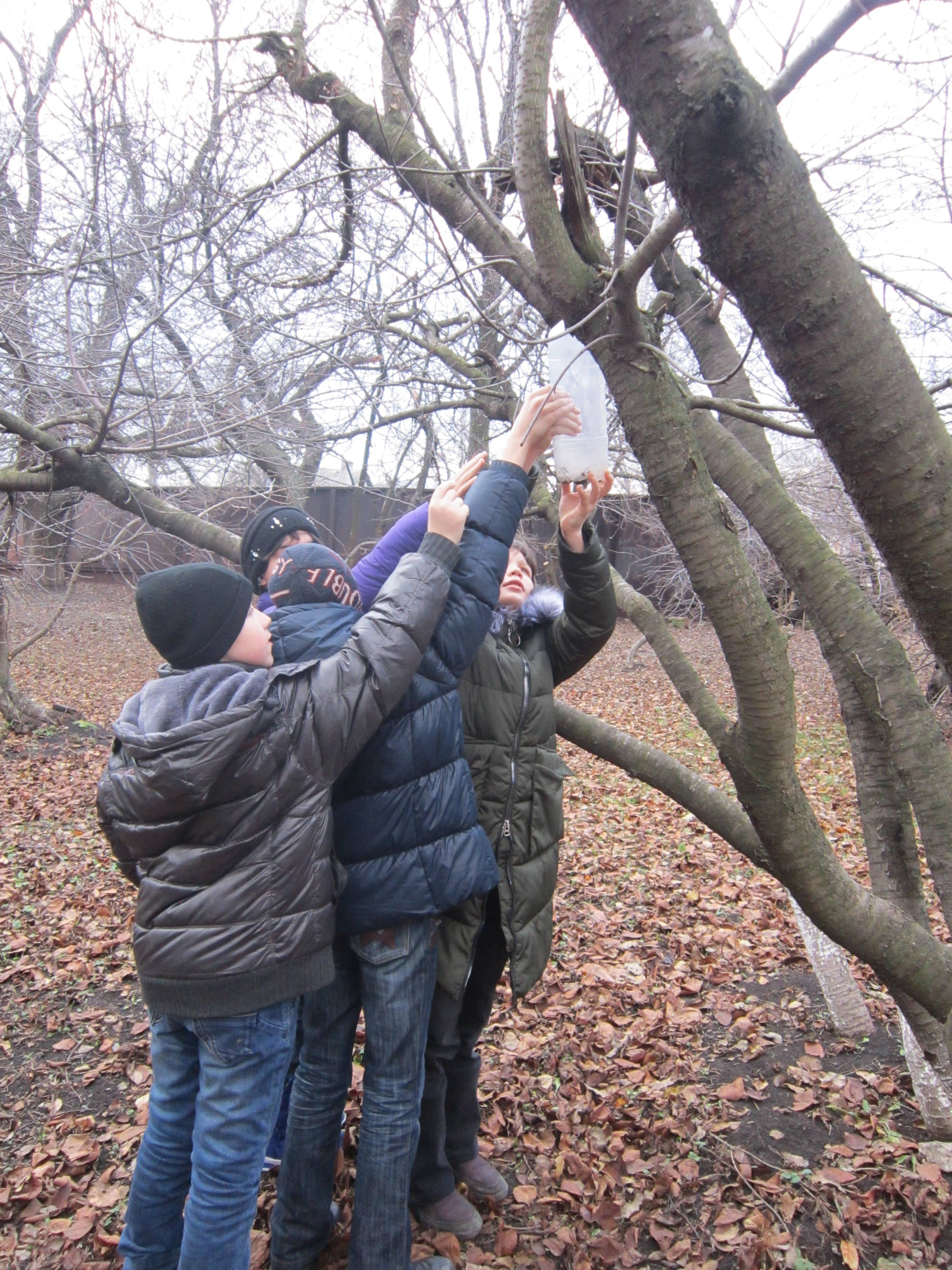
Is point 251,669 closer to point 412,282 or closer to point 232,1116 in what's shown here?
point 232,1116

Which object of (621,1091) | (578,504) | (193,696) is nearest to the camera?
(193,696)

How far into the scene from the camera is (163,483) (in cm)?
707

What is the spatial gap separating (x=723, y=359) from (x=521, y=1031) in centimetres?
277

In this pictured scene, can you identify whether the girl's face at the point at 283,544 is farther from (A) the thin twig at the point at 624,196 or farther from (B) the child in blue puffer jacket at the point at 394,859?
(A) the thin twig at the point at 624,196

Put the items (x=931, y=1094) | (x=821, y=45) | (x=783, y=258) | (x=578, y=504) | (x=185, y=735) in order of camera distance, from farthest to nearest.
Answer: (x=931, y=1094) < (x=578, y=504) < (x=185, y=735) < (x=821, y=45) < (x=783, y=258)

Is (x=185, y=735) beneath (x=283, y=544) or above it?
beneath

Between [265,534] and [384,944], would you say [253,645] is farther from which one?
[384,944]

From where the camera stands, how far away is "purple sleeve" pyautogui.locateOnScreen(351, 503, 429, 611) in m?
2.07

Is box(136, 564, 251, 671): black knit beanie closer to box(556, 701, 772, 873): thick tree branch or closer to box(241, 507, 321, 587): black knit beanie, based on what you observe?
box(241, 507, 321, 587): black knit beanie

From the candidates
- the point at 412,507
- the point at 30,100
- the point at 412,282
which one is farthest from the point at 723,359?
the point at 30,100

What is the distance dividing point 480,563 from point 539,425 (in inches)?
13.5

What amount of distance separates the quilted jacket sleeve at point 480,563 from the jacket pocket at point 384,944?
1.95 feet

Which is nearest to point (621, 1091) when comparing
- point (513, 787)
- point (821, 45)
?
point (513, 787)

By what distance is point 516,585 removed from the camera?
228cm
